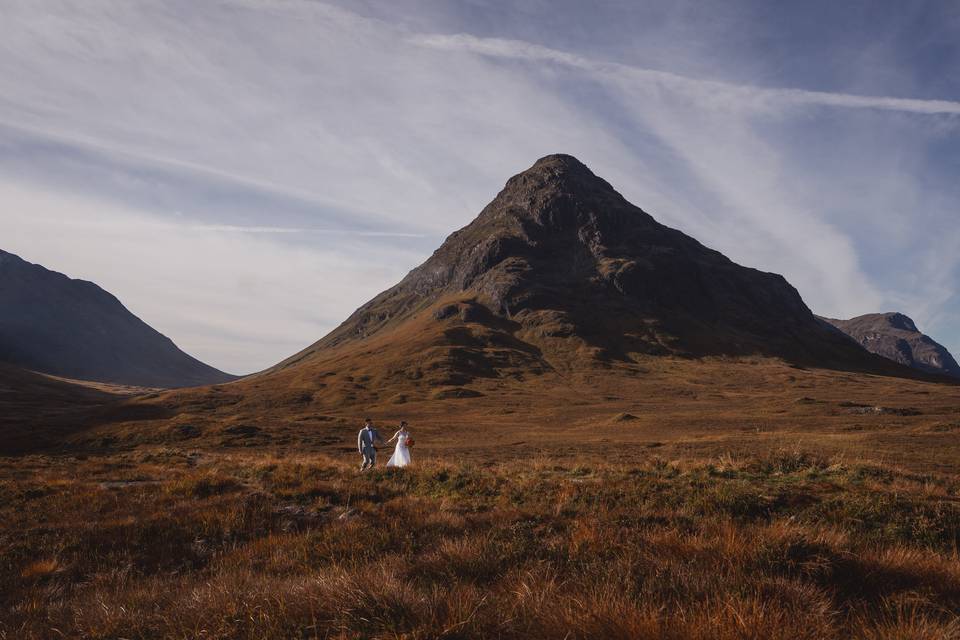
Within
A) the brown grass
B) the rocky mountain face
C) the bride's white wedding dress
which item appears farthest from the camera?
the rocky mountain face

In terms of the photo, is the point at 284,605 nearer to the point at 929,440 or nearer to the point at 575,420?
the point at 929,440

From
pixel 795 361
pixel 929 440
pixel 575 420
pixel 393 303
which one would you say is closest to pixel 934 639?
pixel 929 440

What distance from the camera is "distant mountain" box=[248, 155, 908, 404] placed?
107 m

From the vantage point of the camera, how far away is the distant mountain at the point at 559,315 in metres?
107

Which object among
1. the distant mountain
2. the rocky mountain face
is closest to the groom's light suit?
the distant mountain

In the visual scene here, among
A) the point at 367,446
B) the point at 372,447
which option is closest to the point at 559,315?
the point at 372,447

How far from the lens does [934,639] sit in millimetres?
2742

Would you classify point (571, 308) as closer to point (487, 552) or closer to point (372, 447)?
point (372, 447)

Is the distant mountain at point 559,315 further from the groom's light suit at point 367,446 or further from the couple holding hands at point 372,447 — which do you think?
the groom's light suit at point 367,446

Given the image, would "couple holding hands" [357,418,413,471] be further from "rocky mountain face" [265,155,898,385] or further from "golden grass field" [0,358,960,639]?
"rocky mountain face" [265,155,898,385]

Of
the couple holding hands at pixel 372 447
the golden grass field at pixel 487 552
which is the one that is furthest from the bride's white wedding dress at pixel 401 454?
the golden grass field at pixel 487 552

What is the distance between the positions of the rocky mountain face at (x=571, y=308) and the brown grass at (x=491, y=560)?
281 feet

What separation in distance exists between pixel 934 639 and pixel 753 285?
208 m

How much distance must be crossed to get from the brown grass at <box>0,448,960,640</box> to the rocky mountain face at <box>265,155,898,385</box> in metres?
85.8
